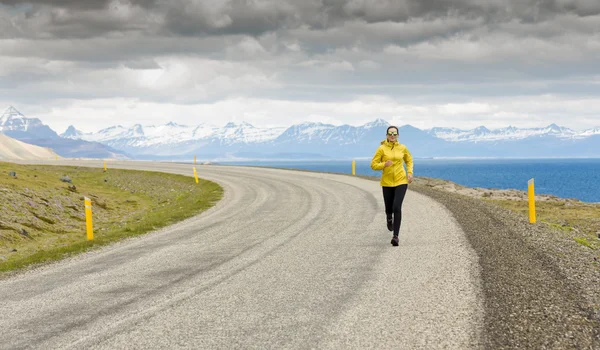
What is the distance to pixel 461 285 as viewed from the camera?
321 inches

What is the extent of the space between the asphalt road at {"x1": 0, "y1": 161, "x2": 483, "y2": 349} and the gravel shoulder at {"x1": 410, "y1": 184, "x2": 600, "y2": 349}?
1.05 ft

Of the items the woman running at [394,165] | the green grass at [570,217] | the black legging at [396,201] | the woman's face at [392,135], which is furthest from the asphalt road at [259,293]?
the green grass at [570,217]

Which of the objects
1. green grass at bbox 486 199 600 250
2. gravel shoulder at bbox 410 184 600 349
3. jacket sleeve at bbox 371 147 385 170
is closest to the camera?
gravel shoulder at bbox 410 184 600 349

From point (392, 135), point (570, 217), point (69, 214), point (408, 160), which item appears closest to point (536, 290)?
point (408, 160)

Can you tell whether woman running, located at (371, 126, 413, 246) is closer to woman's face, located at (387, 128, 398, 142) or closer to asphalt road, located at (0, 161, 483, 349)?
woman's face, located at (387, 128, 398, 142)

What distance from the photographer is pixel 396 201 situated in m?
11.9

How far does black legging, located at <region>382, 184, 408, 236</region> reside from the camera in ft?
38.2

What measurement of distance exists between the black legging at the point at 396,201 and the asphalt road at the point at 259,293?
540 mm

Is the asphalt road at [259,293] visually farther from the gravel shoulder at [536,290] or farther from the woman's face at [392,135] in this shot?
the woman's face at [392,135]

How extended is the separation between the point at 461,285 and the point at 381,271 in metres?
1.46

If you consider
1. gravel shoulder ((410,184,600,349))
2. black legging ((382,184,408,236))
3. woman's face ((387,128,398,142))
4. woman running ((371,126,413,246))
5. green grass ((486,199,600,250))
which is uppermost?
woman's face ((387,128,398,142))

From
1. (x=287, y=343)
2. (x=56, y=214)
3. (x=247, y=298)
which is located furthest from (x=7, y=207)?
(x=287, y=343)

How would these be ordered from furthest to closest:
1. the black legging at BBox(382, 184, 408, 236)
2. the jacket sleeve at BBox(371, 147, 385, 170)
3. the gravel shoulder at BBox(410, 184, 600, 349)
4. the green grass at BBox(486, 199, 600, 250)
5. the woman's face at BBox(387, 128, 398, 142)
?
1. the green grass at BBox(486, 199, 600, 250)
2. the jacket sleeve at BBox(371, 147, 385, 170)
3. the woman's face at BBox(387, 128, 398, 142)
4. the black legging at BBox(382, 184, 408, 236)
5. the gravel shoulder at BBox(410, 184, 600, 349)

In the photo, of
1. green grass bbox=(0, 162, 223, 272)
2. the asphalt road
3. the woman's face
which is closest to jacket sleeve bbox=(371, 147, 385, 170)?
the woman's face
